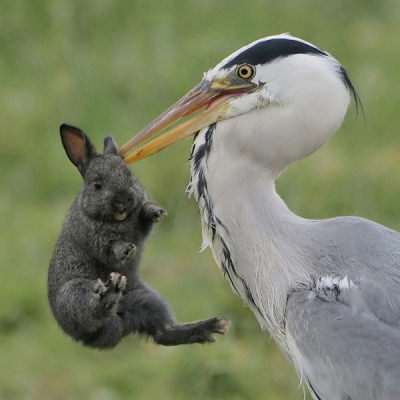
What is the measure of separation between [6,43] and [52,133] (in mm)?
1324

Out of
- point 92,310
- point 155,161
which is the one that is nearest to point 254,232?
point 92,310

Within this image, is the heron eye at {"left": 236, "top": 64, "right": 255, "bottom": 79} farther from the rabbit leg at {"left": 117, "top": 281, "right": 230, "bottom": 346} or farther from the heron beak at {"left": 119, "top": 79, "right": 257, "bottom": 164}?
the rabbit leg at {"left": 117, "top": 281, "right": 230, "bottom": 346}

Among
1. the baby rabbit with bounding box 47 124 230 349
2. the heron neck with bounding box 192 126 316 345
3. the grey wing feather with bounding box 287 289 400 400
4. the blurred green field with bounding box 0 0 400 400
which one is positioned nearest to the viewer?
the baby rabbit with bounding box 47 124 230 349

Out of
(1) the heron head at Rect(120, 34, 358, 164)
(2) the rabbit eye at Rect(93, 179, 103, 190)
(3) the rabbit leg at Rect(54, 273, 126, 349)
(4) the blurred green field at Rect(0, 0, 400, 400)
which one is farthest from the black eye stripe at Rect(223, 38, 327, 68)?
(4) the blurred green field at Rect(0, 0, 400, 400)

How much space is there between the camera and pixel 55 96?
23.0 ft

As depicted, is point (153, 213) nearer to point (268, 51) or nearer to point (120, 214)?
point (120, 214)

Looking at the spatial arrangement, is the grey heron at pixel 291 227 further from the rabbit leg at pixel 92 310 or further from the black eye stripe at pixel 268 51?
the rabbit leg at pixel 92 310

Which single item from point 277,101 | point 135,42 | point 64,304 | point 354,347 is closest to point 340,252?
point 354,347

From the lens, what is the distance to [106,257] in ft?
8.21

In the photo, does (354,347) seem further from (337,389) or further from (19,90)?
(19,90)

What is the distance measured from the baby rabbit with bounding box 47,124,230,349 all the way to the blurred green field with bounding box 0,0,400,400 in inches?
83.2

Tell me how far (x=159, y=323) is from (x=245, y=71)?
837 millimetres

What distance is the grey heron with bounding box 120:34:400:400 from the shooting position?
2863mm

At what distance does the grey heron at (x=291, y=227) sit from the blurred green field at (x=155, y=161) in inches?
61.8
